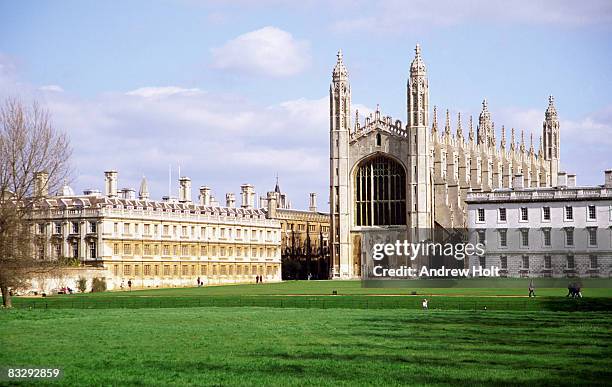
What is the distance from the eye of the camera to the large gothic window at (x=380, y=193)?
111812 millimetres

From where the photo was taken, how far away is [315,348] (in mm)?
28578

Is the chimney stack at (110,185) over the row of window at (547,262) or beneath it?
over

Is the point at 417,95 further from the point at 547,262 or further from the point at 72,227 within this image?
the point at 72,227

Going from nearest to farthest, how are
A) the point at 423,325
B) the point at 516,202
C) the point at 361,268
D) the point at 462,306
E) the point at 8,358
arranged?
the point at 8,358, the point at 423,325, the point at 462,306, the point at 516,202, the point at 361,268

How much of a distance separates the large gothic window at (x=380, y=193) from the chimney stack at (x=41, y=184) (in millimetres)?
60160

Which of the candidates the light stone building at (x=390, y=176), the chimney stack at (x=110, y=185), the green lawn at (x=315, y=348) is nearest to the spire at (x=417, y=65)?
the light stone building at (x=390, y=176)

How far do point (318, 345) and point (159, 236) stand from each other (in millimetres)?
67398

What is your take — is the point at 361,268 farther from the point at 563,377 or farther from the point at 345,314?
the point at 563,377

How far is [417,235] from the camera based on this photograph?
352 feet

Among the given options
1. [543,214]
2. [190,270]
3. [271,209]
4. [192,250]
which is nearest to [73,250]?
[190,270]

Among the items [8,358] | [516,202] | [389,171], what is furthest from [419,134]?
[8,358]

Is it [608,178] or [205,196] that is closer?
[608,178]

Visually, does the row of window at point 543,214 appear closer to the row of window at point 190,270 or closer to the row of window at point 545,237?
the row of window at point 545,237

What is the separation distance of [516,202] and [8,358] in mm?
68187
